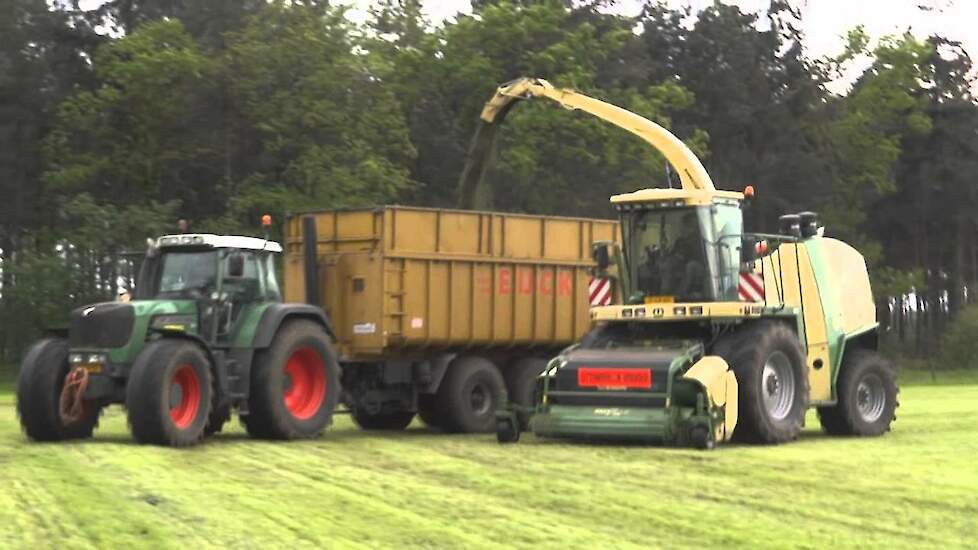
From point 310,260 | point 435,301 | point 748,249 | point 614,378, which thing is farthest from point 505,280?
point 614,378

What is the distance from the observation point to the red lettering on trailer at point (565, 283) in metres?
21.5

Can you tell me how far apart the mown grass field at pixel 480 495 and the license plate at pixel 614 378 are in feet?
2.36

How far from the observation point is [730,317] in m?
17.9

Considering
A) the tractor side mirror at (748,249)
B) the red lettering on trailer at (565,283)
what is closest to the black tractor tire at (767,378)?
the tractor side mirror at (748,249)

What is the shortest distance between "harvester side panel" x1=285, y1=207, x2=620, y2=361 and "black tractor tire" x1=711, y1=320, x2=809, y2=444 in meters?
3.74

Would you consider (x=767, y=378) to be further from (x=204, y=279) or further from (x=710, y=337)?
(x=204, y=279)

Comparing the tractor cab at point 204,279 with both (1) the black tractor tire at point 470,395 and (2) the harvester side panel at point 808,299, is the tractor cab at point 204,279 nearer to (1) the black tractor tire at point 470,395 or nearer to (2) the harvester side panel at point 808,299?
(1) the black tractor tire at point 470,395

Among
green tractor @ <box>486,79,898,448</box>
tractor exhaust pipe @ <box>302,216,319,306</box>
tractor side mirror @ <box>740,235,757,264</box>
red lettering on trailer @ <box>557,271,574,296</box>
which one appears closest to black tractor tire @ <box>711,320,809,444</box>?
green tractor @ <box>486,79,898,448</box>

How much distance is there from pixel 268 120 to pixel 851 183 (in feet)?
97.2

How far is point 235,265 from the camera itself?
17.5 meters

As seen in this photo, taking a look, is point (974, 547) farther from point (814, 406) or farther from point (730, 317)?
point (814, 406)

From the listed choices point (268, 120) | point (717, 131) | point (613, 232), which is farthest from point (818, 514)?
point (717, 131)

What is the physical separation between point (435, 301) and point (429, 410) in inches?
60.8

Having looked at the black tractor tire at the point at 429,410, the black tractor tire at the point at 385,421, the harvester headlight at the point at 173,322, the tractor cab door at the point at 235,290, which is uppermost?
the tractor cab door at the point at 235,290
